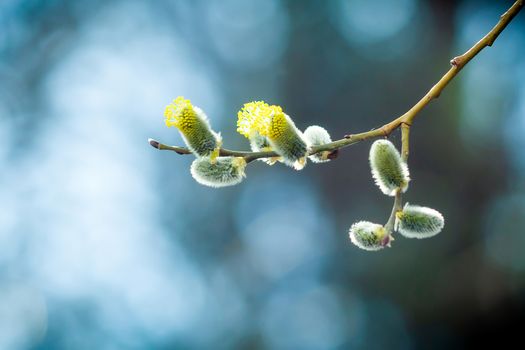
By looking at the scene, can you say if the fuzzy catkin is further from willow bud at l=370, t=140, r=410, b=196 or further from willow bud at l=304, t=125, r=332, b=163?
willow bud at l=370, t=140, r=410, b=196

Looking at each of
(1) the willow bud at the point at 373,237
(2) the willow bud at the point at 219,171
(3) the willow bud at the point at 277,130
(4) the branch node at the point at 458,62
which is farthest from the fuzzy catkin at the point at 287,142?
(4) the branch node at the point at 458,62

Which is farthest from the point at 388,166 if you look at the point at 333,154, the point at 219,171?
the point at 219,171

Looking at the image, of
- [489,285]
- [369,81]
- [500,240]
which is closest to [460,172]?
[500,240]

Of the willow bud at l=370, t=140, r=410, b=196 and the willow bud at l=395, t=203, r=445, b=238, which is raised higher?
the willow bud at l=370, t=140, r=410, b=196

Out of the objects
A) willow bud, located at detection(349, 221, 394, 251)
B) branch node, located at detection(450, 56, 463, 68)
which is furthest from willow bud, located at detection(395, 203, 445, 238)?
branch node, located at detection(450, 56, 463, 68)

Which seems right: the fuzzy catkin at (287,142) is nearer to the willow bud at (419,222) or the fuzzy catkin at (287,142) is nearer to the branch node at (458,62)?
the willow bud at (419,222)
